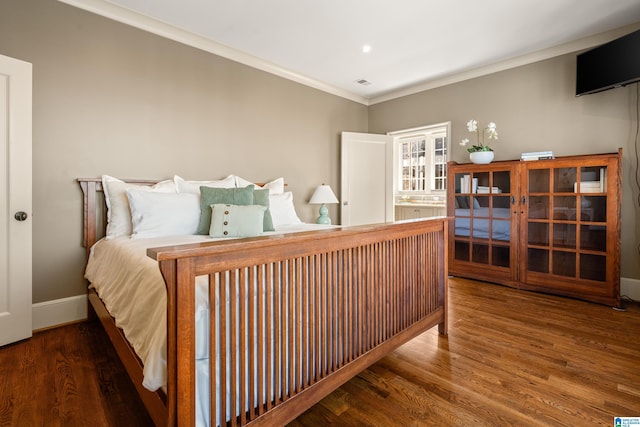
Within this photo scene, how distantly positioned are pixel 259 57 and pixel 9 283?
3.01 meters

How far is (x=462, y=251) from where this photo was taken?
12.3 ft

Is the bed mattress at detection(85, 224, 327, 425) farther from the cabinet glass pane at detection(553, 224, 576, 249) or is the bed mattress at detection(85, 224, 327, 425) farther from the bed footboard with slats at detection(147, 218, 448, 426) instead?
the cabinet glass pane at detection(553, 224, 576, 249)

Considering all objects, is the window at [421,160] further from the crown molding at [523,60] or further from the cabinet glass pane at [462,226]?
the cabinet glass pane at [462,226]

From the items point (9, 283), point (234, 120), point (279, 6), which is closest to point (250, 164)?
point (234, 120)

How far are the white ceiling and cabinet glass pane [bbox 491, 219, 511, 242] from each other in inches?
72.8

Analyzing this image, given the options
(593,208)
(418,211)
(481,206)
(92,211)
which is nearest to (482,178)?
(481,206)

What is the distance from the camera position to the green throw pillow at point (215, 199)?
2336 mm

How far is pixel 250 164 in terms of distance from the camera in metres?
3.57

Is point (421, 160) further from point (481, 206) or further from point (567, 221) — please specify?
point (567, 221)

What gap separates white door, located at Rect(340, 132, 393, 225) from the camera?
4484 millimetres

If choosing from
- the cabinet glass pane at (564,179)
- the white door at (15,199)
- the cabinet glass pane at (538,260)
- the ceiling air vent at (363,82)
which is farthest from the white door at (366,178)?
the white door at (15,199)

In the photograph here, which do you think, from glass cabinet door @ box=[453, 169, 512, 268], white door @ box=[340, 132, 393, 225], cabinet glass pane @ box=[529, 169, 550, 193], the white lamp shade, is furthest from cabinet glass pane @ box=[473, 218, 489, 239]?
the white lamp shade

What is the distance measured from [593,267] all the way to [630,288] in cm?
50

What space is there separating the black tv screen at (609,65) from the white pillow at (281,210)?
3.08 metres
